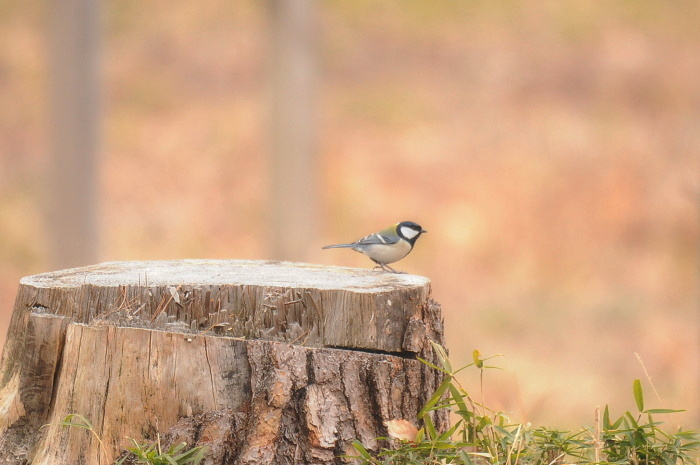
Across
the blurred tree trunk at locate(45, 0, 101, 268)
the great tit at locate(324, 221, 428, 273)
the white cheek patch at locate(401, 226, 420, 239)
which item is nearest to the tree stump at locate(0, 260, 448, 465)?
the great tit at locate(324, 221, 428, 273)

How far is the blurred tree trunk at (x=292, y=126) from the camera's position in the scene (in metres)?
6.94

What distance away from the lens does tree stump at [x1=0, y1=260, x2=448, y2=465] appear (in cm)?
235

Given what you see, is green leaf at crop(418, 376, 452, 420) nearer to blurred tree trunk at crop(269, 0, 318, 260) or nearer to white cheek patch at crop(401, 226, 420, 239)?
white cheek patch at crop(401, 226, 420, 239)

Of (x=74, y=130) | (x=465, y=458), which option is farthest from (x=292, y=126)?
(x=465, y=458)

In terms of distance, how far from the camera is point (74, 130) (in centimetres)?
563

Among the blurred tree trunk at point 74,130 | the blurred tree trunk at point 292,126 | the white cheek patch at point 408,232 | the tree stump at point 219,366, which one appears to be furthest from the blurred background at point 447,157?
the tree stump at point 219,366

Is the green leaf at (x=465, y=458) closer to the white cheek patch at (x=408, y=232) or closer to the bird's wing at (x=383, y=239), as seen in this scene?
the bird's wing at (x=383, y=239)

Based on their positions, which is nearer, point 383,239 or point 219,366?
point 219,366

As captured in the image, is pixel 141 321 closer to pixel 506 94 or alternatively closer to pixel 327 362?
pixel 327 362

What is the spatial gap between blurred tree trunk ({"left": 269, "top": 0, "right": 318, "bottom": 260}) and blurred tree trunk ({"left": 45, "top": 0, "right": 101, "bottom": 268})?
1.79 meters

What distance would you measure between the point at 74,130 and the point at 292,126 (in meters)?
2.05

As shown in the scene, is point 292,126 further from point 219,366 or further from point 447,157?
point 447,157

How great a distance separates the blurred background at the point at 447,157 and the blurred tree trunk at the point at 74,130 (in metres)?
1.88

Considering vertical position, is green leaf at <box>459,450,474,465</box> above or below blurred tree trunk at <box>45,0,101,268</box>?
below
